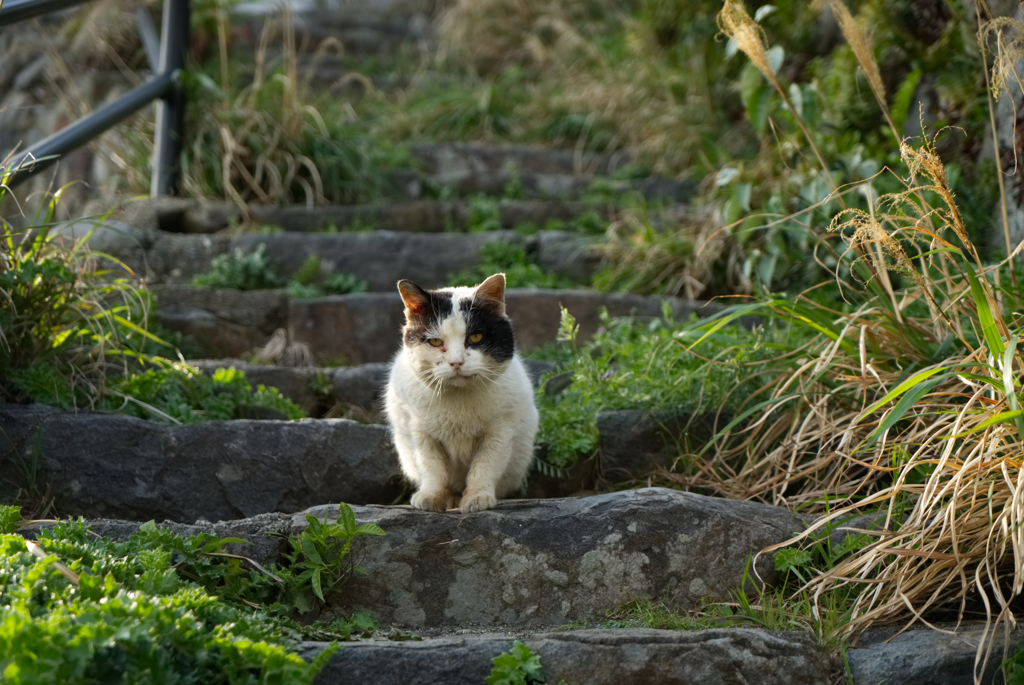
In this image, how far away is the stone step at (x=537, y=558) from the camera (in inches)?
101

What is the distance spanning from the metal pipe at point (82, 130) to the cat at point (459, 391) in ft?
5.36

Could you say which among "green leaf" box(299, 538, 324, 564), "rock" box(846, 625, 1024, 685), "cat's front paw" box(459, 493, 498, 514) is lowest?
"rock" box(846, 625, 1024, 685)

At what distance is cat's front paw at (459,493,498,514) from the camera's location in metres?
2.82

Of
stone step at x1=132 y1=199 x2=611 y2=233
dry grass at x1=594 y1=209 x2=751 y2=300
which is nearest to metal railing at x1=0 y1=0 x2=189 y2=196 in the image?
stone step at x1=132 y1=199 x2=611 y2=233

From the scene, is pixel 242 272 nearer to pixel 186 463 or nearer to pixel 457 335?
pixel 186 463

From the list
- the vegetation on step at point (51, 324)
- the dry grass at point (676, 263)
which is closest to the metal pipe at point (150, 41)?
the vegetation on step at point (51, 324)

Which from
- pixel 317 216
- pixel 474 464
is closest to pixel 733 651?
pixel 474 464

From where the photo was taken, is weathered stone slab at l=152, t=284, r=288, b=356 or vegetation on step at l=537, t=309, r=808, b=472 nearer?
vegetation on step at l=537, t=309, r=808, b=472

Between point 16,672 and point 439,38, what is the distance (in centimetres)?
921

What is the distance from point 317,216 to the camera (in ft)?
19.1

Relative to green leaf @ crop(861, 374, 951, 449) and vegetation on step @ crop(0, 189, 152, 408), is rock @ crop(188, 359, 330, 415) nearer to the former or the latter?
vegetation on step @ crop(0, 189, 152, 408)

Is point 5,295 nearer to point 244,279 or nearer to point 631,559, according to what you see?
point 244,279

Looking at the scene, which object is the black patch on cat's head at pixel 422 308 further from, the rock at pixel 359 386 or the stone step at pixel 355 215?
the stone step at pixel 355 215

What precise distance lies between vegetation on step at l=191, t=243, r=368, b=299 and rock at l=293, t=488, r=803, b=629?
273 centimetres
